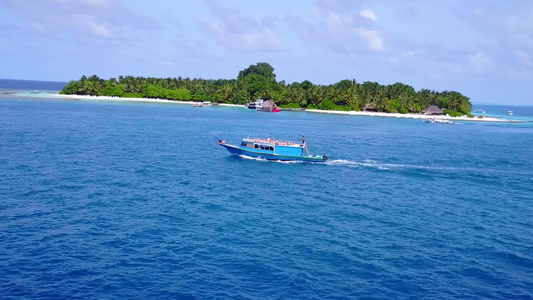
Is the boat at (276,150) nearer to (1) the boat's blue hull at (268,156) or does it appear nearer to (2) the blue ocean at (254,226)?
(1) the boat's blue hull at (268,156)

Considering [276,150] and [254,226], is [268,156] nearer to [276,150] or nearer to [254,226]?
[276,150]

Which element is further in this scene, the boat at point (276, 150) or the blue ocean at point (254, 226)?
the boat at point (276, 150)

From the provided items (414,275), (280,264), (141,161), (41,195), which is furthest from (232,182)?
(414,275)

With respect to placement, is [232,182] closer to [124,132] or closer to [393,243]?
[393,243]

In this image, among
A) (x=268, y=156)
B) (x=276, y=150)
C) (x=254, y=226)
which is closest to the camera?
(x=254, y=226)

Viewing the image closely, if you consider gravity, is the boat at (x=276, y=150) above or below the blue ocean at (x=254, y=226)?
above

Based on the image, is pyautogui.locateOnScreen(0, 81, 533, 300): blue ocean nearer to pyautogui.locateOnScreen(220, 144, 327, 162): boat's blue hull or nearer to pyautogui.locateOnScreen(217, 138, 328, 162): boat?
pyautogui.locateOnScreen(220, 144, 327, 162): boat's blue hull

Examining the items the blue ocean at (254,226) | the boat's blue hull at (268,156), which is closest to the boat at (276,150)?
the boat's blue hull at (268,156)

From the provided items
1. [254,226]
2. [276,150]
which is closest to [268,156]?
[276,150]
